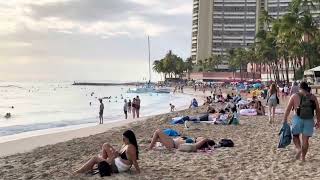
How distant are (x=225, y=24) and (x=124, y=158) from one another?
163 m

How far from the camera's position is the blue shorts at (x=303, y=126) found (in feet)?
27.2

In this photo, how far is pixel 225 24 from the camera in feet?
551

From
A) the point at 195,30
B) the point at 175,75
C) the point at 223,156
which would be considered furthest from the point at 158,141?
the point at 195,30

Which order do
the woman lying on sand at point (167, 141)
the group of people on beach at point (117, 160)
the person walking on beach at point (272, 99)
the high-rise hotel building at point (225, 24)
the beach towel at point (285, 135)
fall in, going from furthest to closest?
1. the high-rise hotel building at point (225, 24)
2. the person walking on beach at point (272, 99)
3. the woman lying on sand at point (167, 141)
4. the beach towel at point (285, 135)
5. the group of people on beach at point (117, 160)

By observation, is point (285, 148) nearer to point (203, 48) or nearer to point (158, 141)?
point (158, 141)

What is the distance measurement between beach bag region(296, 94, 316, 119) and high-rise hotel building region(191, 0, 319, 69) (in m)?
158

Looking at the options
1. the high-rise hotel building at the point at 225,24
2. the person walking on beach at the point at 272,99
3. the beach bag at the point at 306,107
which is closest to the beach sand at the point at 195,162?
the beach bag at the point at 306,107

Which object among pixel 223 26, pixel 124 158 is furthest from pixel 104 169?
pixel 223 26

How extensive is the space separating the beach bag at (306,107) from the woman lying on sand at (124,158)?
9.42ft

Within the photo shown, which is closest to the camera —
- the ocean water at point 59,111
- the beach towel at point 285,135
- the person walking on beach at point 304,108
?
the person walking on beach at point 304,108

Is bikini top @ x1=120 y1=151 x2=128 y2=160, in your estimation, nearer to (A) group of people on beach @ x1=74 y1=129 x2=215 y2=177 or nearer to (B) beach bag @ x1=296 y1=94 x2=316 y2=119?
(A) group of people on beach @ x1=74 y1=129 x2=215 y2=177

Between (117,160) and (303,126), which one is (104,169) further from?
(303,126)

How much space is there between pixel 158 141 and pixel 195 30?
16618 cm

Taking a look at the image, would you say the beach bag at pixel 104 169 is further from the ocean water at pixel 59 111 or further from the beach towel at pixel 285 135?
the ocean water at pixel 59 111
